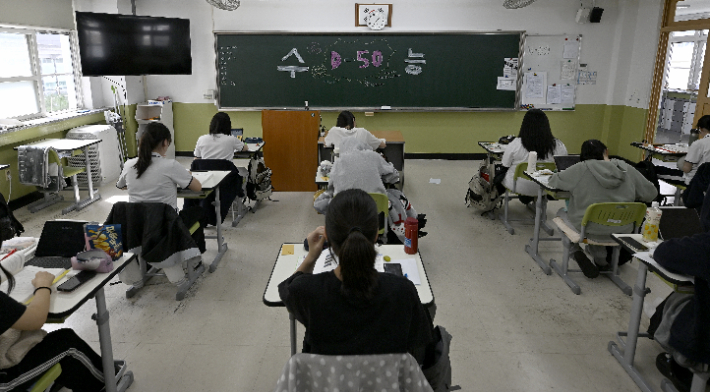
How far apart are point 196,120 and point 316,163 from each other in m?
3.10

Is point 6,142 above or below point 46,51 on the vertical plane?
below

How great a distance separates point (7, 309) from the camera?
170cm

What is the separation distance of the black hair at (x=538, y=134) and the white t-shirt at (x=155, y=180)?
3.14 meters

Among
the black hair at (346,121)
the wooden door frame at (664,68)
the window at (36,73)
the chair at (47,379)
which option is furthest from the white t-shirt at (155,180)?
the wooden door frame at (664,68)

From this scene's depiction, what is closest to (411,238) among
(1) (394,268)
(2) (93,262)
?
(1) (394,268)

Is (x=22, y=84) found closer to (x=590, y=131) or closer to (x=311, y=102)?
(x=311, y=102)

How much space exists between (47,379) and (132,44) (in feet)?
17.8

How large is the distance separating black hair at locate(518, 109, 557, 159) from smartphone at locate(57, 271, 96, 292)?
3.87 meters

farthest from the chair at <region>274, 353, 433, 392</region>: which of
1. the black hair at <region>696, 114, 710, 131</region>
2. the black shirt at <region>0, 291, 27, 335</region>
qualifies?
the black hair at <region>696, 114, 710, 131</region>

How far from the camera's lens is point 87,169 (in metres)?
5.84

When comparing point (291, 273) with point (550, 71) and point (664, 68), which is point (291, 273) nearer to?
point (550, 71)

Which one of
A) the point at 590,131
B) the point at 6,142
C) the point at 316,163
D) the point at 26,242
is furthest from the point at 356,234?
the point at 590,131

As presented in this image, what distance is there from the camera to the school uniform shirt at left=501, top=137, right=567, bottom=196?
4.75 metres

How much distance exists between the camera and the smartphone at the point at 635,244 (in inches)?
108
